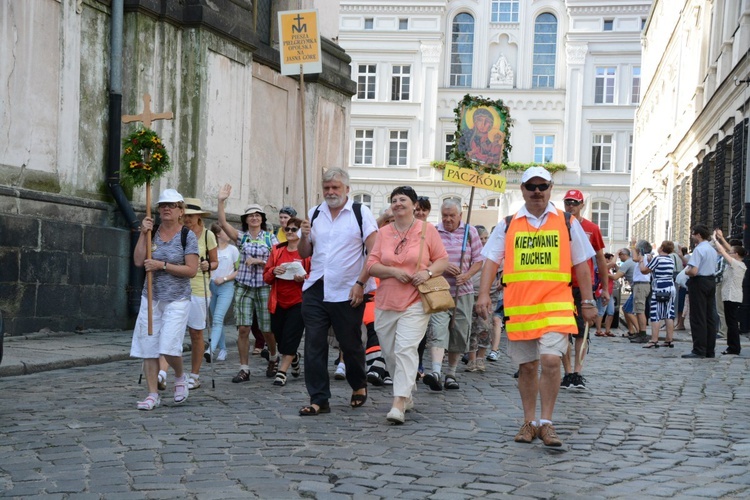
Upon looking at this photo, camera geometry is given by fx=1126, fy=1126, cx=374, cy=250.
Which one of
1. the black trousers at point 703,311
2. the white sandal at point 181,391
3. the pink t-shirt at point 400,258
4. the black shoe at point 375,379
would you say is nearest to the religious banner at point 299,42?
the black shoe at point 375,379

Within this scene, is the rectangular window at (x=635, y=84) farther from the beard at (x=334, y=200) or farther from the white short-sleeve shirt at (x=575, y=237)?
the white short-sleeve shirt at (x=575, y=237)

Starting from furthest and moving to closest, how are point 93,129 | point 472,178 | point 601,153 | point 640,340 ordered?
point 601,153 < point 640,340 < point 93,129 < point 472,178

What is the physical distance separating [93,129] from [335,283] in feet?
26.5

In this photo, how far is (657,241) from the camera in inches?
1582

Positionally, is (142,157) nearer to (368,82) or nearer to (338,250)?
(338,250)

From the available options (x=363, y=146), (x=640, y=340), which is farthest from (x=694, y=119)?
(x=363, y=146)

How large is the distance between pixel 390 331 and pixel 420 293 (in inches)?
15.3

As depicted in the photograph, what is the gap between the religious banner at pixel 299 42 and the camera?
45.3ft

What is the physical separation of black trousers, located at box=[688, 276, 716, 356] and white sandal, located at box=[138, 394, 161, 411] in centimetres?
926

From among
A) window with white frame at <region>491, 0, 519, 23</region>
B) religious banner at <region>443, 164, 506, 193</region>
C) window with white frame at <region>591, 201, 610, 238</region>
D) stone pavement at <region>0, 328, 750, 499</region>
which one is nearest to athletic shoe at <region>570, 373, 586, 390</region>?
stone pavement at <region>0, 328, 750, 499</region>

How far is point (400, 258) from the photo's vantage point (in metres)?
8.86

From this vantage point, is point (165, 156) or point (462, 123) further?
point (462, 123)

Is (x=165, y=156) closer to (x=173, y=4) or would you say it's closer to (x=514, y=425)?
(x=514, y=425)

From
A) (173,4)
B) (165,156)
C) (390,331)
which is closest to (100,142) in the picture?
(173,4)
